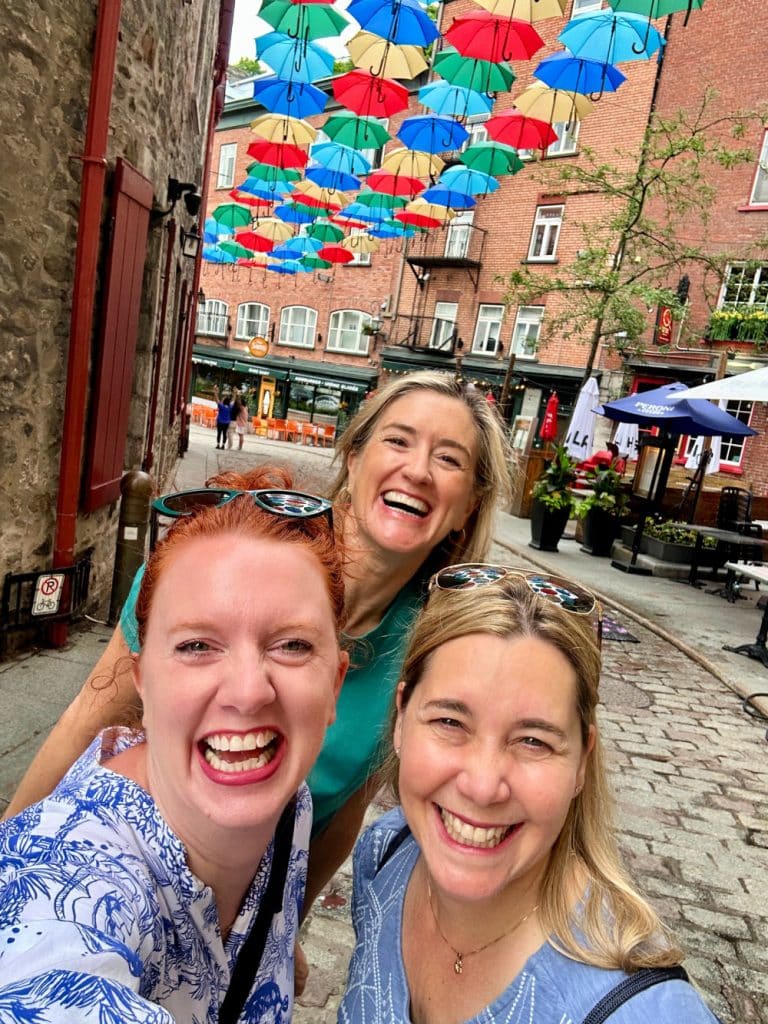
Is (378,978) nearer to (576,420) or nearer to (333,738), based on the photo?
(333,738)

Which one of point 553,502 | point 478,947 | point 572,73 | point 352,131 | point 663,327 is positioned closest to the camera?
point 478,947

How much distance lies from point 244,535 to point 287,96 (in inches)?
444

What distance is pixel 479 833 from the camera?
115 centimetres

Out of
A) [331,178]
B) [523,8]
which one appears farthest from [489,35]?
[331,178]

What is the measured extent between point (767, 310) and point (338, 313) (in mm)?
16028

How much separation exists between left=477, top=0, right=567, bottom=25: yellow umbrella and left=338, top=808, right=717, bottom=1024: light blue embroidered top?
8577 mm

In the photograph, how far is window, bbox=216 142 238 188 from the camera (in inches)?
1176

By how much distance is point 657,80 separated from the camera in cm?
1775

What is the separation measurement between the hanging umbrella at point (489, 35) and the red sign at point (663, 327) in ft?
33.5

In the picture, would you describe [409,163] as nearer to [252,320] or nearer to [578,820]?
[578,820]

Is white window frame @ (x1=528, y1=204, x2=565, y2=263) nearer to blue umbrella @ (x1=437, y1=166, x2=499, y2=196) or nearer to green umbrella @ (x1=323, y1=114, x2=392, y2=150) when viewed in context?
blue umbrella @ (x1=437, y1=166, x2=499, y2=196)

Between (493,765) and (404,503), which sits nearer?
(493,765)

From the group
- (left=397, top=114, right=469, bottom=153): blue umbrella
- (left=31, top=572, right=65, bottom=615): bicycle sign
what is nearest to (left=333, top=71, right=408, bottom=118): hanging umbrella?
(left=397, top=114, right=469, bottom=153): blue umbrella

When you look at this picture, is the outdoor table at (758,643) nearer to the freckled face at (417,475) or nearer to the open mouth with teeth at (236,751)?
the freckled face at (417,475)
